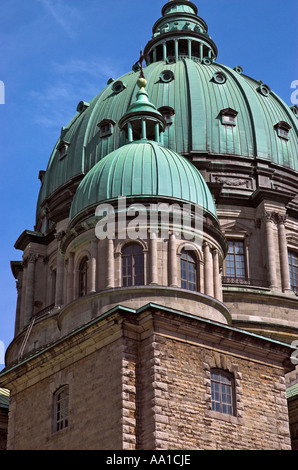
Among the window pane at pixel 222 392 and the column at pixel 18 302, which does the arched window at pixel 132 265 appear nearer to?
the window pane at pixel 222 392

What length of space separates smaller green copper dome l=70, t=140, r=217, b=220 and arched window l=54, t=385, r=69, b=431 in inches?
329

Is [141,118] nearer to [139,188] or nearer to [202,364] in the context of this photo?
[139,188]

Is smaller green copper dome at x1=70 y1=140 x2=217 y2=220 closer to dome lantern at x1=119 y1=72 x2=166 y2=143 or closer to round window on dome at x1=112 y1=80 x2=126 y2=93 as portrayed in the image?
dome lantern at x1=119 y1=72 x2=166 y2=143

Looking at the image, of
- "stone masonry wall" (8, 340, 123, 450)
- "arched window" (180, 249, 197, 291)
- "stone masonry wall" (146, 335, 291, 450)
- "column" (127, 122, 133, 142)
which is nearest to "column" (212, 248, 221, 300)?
"arched window" (180, 249, 197, 291)

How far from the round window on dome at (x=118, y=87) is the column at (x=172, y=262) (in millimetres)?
21471

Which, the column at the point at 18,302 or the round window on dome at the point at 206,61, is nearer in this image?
the column at the point at 18,302

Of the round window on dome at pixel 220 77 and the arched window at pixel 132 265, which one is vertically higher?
the round window on dome at pixel 220 77

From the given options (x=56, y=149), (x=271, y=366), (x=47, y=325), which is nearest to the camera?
(x=271, y=366)

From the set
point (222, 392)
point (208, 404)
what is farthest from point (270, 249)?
point (208, 404)

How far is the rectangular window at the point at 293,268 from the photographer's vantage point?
155 ft

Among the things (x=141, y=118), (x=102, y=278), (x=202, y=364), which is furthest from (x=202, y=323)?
(x=141, y=118)

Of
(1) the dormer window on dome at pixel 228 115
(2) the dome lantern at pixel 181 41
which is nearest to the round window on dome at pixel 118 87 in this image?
(2) the dome lantern at pixel 181 41
